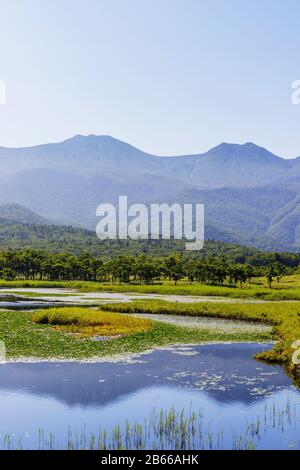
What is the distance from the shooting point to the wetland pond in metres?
25.2

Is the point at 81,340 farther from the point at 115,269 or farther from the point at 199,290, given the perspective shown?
the point at 115,269

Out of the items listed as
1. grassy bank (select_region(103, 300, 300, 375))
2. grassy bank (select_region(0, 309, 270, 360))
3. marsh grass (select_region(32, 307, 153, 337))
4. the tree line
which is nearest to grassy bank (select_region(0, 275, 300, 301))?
the tree line

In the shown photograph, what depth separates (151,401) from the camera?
102 ft

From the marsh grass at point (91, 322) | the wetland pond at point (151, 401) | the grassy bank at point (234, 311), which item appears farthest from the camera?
the grassy bank at point (234, 311)

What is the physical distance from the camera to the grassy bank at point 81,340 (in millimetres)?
42594

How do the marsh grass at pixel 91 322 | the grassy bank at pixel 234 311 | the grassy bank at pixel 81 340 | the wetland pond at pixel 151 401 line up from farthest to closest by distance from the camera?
the grassy bank at pixel 234 311 < the marsh grass at pixel 91 322 < the grassy bank at pixel 81 340 < the wetland pond at pixel 151 401

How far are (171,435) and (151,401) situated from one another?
6011 millimetres

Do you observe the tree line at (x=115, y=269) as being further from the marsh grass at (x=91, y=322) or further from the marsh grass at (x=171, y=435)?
the marsh grass at (x=171, y=435)

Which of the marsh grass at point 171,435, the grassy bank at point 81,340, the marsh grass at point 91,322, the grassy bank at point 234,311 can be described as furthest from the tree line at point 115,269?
the marsh grass at point 171,435

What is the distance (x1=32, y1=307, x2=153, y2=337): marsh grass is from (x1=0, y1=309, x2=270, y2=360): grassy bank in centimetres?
118

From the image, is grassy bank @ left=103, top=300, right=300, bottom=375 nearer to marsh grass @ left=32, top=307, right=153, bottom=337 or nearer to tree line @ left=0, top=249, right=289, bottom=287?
marsh grass @ left=32, top=307, right=153, bottom=337

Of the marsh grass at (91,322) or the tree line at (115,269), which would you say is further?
the tree line at (115,269)

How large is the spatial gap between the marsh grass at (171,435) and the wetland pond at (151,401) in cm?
5

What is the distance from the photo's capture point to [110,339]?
49812 mm
